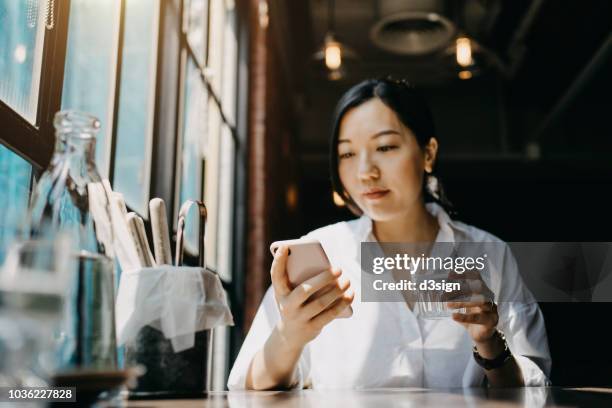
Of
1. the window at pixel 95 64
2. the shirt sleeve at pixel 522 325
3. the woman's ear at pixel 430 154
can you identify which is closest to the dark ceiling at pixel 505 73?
the woman's ear at pixel 430 154

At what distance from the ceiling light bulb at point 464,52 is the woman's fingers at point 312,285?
311cm

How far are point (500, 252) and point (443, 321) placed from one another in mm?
266

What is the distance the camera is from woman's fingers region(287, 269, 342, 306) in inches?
38.1

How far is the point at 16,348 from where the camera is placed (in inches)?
20.3

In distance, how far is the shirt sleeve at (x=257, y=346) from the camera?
4.05ft

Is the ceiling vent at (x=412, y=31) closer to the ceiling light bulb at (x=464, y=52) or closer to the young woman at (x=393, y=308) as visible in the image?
the ceiling light bulb at (x=464, y=52)

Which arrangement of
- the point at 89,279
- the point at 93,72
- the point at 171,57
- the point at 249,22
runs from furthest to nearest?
the point at 249,22 → the point at 171,57 → the point at 93,72 → the point at 89,279

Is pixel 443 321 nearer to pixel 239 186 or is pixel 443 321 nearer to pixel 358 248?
pixel 358 248

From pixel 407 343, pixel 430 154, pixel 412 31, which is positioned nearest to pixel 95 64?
pixel 430 154

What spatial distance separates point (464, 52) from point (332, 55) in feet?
2.76

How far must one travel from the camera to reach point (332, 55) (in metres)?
3.80

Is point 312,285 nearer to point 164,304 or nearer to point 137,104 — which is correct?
point 164,304

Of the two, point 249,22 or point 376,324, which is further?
point 249,22

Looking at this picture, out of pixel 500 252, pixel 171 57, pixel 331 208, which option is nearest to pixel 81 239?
pixel 500 252
